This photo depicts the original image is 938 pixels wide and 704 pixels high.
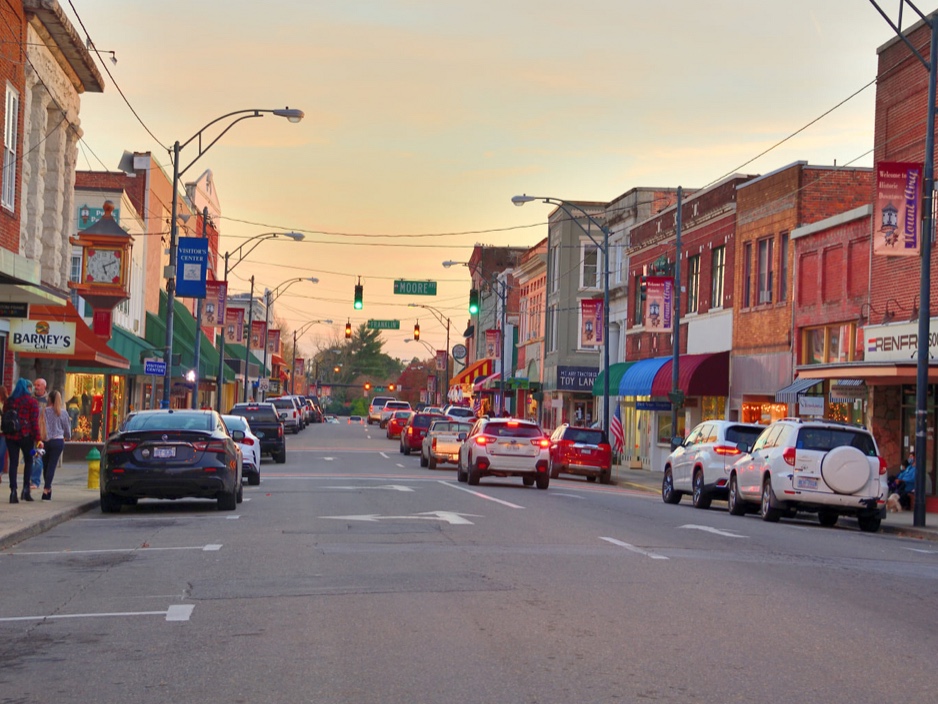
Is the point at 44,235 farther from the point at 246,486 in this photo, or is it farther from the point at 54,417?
the point at 54,417

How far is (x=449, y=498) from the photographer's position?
77.9 feet

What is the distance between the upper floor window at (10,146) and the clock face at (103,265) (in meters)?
7.95

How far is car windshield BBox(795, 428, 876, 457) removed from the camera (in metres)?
22.5

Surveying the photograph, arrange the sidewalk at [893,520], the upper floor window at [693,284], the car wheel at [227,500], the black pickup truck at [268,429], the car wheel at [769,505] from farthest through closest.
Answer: the upper floor window at [693,284] < the black pickup truck at [268,429] < the car wheel at [769,505] < the sidewalk at [893,520] < the car wheel at [227,500]

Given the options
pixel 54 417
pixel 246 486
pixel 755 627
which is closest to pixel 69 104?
pixel 246 486

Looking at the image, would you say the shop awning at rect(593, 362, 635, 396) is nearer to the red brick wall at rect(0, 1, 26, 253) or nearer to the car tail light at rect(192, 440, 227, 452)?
the red brick wall at rect(0, 1, 26, 253)

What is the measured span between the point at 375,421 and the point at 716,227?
7006 centimetres

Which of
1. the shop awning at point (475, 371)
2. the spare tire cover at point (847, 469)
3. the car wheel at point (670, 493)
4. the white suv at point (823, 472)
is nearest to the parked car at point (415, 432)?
the car wheel at point (670, 493)

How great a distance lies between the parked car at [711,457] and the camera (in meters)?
26.3

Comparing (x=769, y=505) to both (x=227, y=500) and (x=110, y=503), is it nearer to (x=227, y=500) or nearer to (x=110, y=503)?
(x=227, y=500)

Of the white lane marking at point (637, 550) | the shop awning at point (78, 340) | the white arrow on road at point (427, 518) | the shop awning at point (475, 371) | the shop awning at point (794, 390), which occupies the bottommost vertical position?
the white arrow on road at point (427, 518)

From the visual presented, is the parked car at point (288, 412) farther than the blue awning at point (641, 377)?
Yes

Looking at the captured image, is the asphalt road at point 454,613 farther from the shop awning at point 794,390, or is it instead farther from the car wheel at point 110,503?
the shop awning at point 794,390

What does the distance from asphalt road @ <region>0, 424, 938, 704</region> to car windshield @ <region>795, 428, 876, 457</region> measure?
399cm
